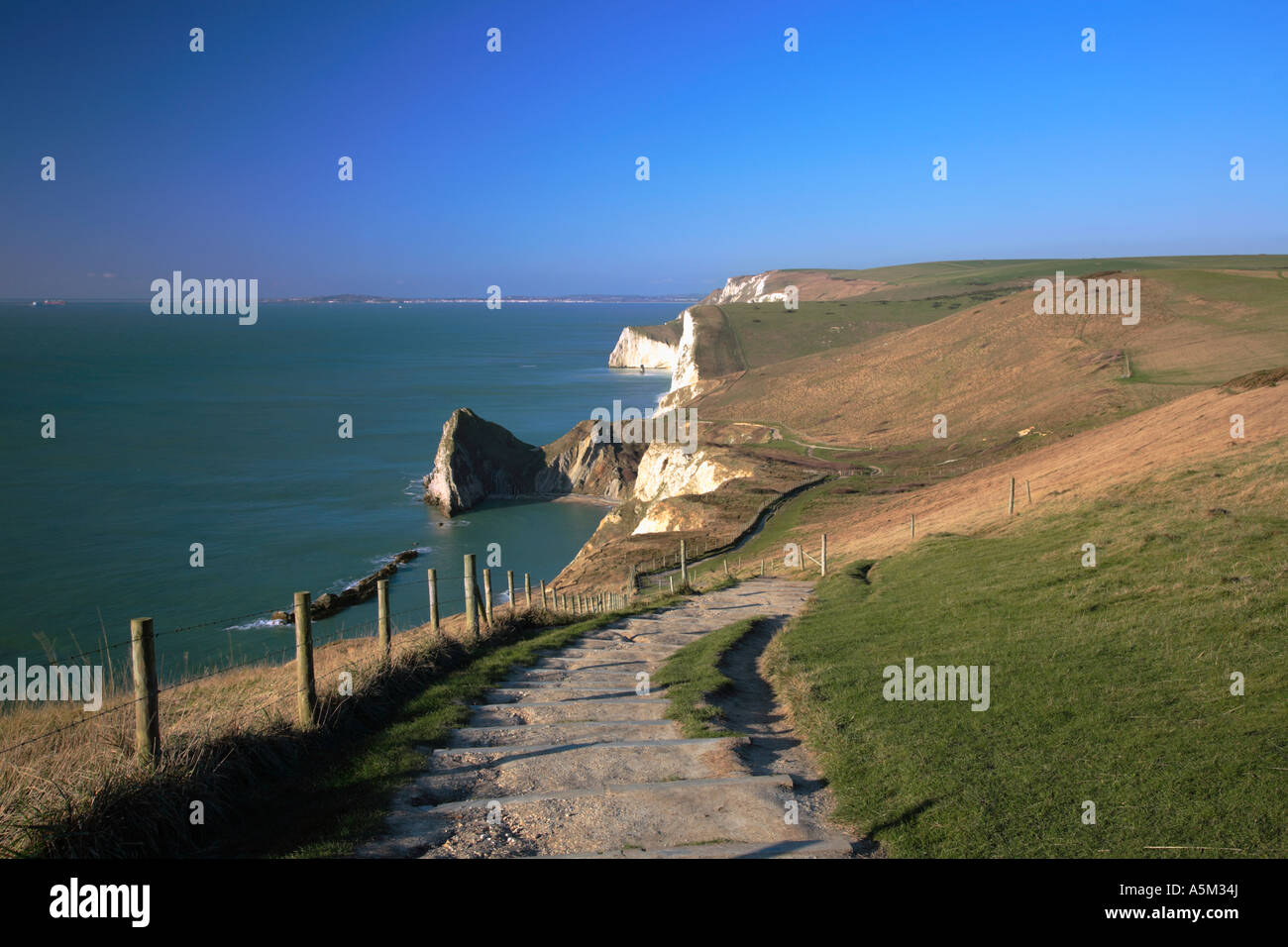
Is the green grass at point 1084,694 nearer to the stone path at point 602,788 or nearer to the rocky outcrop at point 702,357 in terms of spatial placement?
the stone path at point 602,788

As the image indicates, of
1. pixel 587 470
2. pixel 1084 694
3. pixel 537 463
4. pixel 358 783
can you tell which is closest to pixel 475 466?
pixel 537 463

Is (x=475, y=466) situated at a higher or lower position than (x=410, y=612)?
higher

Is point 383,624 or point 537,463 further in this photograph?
point 537,463

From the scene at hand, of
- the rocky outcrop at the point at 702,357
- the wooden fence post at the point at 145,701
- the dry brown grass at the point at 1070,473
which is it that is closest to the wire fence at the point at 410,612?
the wooden fence post at the point at 145,701

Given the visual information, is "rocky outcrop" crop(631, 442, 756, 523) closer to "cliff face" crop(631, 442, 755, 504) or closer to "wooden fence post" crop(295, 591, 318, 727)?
"cliff face" crop(631, 442, 755, 504)

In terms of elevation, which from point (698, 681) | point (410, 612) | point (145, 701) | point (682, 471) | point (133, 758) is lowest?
point (410, 612)

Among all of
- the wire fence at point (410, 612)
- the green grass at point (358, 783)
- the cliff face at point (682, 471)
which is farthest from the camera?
the cliff face at point (682, 471)

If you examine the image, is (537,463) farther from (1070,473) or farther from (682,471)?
(1070,473)
